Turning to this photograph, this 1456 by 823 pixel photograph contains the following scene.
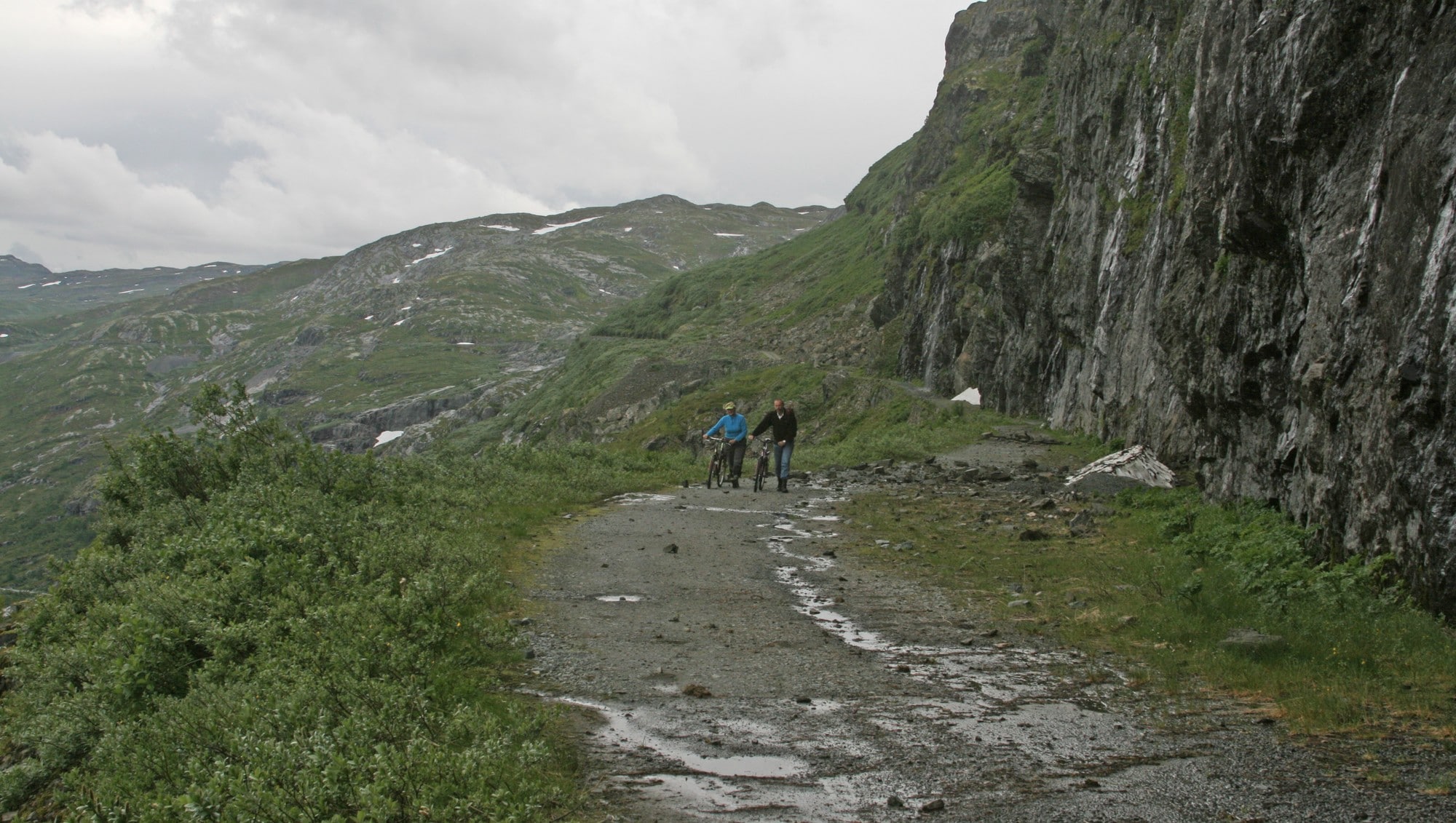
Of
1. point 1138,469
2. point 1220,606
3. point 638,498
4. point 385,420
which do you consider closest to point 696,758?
point 1220,606

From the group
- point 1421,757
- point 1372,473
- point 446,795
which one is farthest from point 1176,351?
point 446,795

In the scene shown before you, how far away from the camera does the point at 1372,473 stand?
393 inches

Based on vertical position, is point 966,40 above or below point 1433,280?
above

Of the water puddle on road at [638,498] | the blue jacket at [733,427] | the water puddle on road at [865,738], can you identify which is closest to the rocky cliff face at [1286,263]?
the water puddle on road at [865,738]

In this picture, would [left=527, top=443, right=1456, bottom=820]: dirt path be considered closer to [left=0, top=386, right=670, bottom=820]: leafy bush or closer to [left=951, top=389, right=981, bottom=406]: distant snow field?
[left=0, top=386, right=670, bottom=820]: leafy bush

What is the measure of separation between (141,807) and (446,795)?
1818mm

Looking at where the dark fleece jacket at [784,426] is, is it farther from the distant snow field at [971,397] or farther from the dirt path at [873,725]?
the distant snow field at [971,397]

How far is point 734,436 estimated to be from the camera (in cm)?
2552

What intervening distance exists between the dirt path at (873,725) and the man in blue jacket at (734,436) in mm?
13375

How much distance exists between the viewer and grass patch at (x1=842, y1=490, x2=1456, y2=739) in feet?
23.8

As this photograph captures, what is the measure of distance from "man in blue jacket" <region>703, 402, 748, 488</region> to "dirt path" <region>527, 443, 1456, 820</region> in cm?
1338

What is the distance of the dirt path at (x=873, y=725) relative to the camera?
531cm

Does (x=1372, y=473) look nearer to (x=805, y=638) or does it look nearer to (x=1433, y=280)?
(x=1433, y=280)

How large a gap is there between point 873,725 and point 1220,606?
17.6ft
